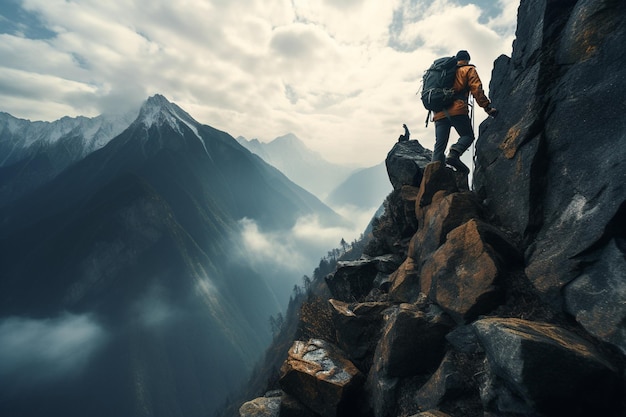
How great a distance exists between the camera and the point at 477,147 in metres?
12.5

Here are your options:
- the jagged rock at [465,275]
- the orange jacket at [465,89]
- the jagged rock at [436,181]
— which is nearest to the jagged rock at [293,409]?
the jagged rock at [465,275]

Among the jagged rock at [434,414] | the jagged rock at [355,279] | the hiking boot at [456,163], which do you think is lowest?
the jagged rock at [434,414]

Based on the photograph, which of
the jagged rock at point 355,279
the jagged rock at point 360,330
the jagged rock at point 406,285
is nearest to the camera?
the jagged rock at point 360,330

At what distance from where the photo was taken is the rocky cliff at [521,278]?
539cm

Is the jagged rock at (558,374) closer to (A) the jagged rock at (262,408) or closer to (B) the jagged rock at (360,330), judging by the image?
(B) the jagged rock at (360,330)

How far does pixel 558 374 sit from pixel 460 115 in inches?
400

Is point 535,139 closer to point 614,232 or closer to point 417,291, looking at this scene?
point 614,232

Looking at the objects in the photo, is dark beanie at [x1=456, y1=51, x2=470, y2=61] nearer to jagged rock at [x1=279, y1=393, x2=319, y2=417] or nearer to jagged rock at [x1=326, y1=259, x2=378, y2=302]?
jagged rock at [x1=326, y1=259, x2=378, y2=302]

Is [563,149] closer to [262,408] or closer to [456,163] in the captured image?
[456,163]

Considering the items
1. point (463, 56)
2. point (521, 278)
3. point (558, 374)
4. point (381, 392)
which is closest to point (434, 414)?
point (381, 392)

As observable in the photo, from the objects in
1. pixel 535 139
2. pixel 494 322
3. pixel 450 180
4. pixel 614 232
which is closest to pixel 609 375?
pixel 494 322

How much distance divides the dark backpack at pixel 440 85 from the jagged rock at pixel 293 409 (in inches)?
478

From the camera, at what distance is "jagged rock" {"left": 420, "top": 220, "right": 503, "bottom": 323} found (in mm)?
7520

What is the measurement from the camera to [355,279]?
603 inches
